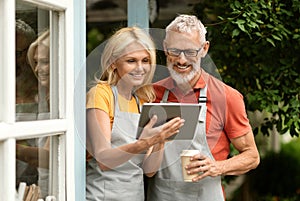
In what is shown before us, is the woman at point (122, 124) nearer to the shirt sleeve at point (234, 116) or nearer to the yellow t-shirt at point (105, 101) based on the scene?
the yellow t-shirt at point (105, 101)

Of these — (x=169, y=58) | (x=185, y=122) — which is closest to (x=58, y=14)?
(x=169, y=58)

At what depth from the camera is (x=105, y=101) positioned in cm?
213

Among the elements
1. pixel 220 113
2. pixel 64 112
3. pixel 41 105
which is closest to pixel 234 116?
pixel 220 113

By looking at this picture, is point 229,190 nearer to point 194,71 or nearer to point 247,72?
point 247,72

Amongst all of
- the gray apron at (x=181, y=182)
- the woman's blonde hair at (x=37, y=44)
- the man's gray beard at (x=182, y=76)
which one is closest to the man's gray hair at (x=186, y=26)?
the man's gray beard at (x=182, y=76)

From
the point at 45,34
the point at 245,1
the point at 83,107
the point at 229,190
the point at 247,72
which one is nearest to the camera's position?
the point at 45,34

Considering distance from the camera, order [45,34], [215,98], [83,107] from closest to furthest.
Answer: [45,34] < [83,107] < [215,98]

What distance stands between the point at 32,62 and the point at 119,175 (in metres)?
0.50

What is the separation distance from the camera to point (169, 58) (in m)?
2.23

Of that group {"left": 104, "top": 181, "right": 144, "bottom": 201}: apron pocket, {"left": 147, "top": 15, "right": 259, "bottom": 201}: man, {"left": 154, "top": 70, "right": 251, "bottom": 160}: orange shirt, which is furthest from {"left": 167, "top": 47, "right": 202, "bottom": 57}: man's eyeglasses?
{"left": 104, "top": 181, "right": 144, "bottom": 201}: apron pocket

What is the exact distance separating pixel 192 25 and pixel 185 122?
1.18 feet

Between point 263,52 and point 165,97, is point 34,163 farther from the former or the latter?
point 263,52

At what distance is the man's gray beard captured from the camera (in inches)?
88.0

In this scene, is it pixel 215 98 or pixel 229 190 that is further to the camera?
pixel 229 190
